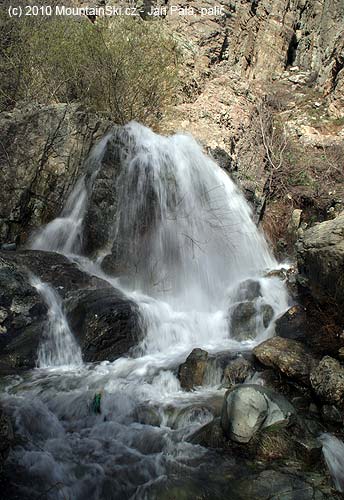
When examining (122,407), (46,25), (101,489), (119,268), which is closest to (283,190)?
(119,268)

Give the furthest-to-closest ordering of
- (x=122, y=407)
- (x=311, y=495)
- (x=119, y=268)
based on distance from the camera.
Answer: (x=119, y=268) → (x=122, y=407) → (x=311, y=495)

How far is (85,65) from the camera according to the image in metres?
13.8

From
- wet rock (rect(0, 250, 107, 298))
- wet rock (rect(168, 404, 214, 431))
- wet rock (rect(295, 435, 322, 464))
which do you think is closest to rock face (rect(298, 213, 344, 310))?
wet rock (rect(295, 435, 322, 464))

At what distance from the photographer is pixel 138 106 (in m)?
14.9

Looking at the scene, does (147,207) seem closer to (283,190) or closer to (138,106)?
(138,106)

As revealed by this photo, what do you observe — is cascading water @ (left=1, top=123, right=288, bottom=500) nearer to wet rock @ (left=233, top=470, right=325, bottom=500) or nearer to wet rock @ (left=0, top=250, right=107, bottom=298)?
wet rock @ (left=233, top=470, right=325, bottom=500)

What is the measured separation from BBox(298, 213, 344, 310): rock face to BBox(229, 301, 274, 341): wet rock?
1349 mm

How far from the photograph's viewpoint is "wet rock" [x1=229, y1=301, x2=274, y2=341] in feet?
28.8

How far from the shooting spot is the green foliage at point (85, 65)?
538 inches

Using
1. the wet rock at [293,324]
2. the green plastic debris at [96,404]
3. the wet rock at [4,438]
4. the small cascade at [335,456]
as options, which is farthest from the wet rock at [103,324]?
the small cascade at [335,456]

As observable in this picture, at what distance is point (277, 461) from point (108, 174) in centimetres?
854

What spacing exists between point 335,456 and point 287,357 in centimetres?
184

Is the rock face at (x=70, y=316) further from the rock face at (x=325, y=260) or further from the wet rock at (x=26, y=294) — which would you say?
the rock face at (x=325, y=260)

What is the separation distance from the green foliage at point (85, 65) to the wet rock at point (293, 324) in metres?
9.47
